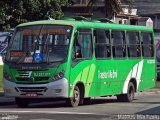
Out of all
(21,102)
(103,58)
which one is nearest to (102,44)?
(103,58)

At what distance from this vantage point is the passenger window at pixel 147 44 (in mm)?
24109

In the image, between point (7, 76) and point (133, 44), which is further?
point (133, 44)

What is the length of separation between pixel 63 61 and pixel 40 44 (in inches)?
42.1

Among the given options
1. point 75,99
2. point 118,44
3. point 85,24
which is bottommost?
point 75,99

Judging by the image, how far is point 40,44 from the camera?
19.3 m

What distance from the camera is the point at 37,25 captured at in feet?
64.8

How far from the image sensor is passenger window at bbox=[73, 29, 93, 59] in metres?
19.4

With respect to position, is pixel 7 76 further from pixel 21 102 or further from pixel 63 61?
pixel 63 61

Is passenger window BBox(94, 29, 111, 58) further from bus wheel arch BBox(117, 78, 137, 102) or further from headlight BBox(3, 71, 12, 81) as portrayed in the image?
headlight BBox(3, 71, 12, 81)

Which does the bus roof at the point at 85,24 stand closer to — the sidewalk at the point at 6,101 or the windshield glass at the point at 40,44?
the windshield glass at the point at 40,44

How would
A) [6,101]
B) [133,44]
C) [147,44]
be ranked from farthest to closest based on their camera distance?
[147,44] < [133,44] < [6,101]

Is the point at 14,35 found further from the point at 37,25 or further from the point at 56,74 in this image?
the point at 56,74

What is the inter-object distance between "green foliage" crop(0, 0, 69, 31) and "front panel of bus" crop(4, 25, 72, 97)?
911 inches

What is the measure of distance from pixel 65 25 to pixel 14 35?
1.84 m
